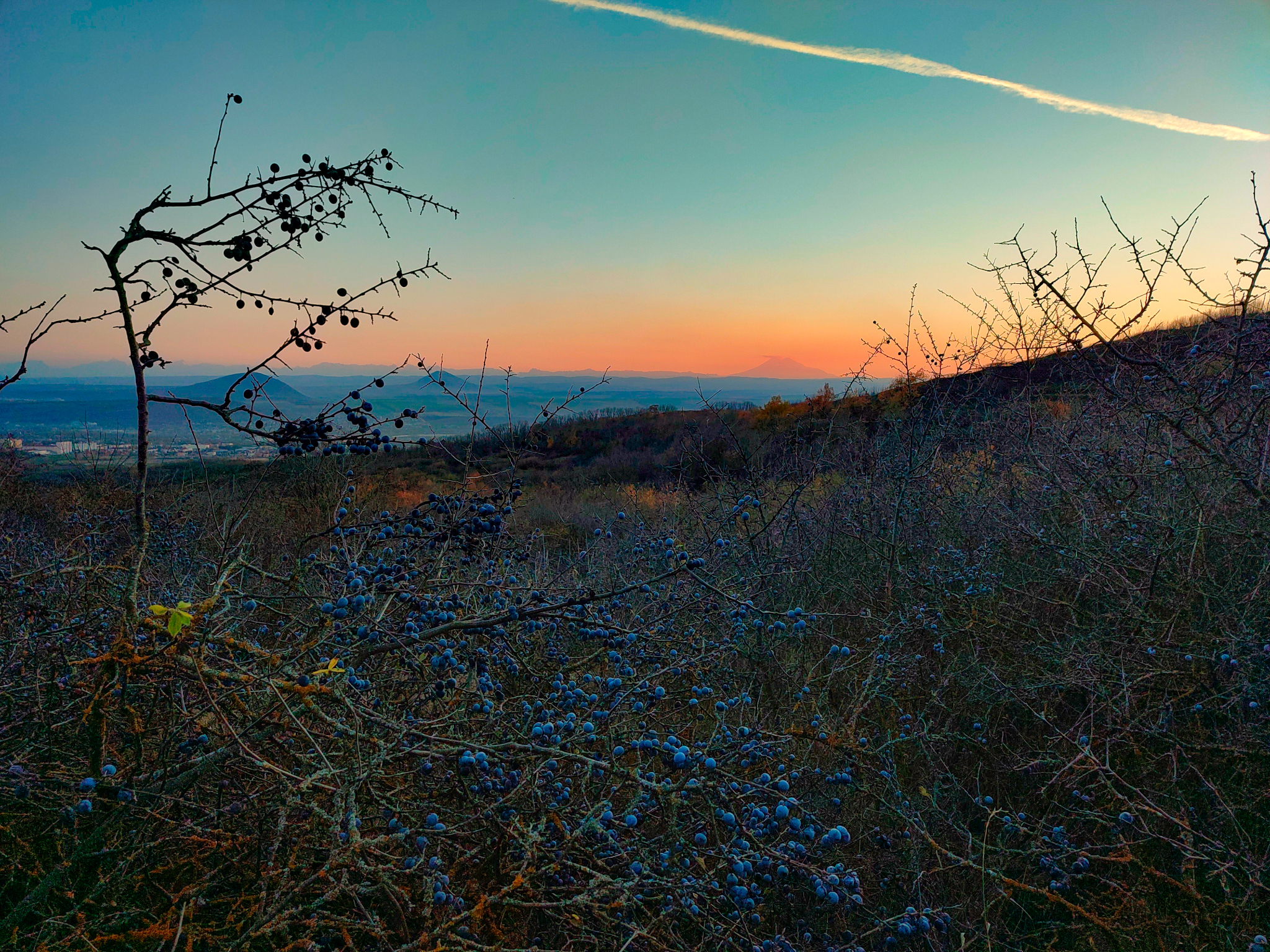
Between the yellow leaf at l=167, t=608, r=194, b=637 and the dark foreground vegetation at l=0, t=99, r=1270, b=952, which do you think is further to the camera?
the dark foreground vegetation at l=0, t=99, r=1270, b=952

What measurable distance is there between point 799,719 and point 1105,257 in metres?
3.38

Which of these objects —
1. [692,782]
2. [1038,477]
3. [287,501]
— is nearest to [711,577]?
[692,782]

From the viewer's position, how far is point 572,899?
5.56ft

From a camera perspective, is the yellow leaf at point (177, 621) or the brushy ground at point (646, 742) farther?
the brushy ground at point (646, 742)

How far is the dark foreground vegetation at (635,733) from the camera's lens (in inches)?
70.3

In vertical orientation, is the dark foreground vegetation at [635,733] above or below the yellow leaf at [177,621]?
below

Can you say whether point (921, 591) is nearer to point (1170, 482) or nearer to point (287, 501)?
point (1170, 482)

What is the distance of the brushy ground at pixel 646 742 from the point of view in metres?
1.79

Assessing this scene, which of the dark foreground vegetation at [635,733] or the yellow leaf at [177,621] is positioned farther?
the dark foreground vegetation at [635,733]

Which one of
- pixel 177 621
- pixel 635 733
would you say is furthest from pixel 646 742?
pixel 177 621

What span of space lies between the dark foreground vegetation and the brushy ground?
0.03 metres

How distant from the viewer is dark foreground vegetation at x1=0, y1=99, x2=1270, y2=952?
179 centimetres

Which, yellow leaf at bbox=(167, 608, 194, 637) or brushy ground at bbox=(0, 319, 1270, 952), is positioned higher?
yellow leaf at bbox=(167, 608, 194, 637)

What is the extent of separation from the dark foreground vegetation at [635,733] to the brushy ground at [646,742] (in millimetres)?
26
